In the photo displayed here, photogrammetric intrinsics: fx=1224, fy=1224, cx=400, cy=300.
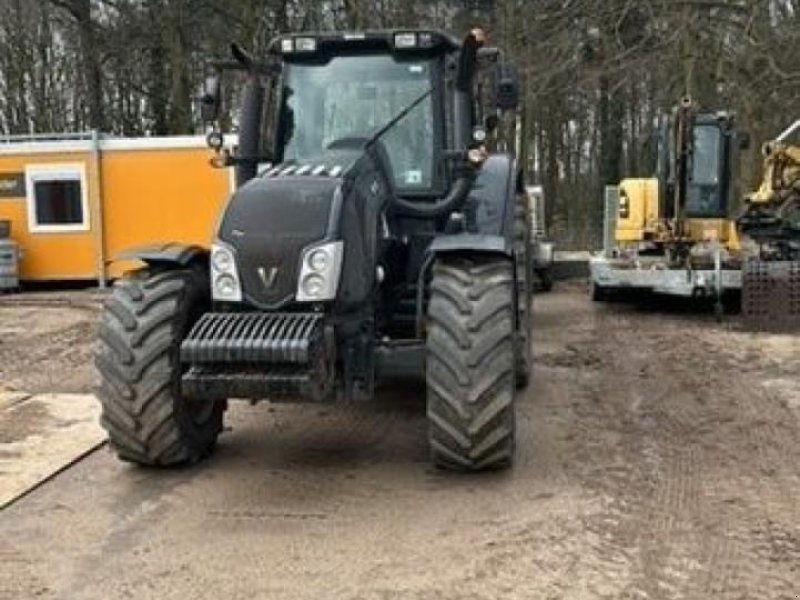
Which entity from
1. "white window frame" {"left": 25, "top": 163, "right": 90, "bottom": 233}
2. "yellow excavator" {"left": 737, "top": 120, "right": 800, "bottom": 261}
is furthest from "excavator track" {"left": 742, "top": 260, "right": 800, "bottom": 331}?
"white window frame" {"left": 25, "top": 163, "right": 90, "bottom": 233}

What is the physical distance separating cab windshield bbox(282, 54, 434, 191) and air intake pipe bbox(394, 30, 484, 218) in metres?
0.17

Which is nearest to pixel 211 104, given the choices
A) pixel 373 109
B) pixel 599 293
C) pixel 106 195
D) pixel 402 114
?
pixel 373 109

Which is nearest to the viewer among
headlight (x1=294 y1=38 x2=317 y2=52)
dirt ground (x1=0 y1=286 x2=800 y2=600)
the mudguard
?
dirt ground (x1=0 y1=286 x2=800 y2=600)

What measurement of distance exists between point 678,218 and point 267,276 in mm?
9194

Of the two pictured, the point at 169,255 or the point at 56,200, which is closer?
the point at 169,255

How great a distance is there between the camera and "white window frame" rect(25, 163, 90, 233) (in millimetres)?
18406

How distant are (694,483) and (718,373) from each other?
147 inches

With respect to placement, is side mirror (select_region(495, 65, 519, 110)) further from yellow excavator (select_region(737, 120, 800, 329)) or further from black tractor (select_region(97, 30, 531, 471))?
yellow excavator (select_region(737, 120, 800, 329))

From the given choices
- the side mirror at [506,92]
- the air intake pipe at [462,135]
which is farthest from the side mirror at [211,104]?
the side mirror at [506,92]

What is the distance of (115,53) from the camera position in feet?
84.9

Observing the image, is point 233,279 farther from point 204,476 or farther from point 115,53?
point 115,53

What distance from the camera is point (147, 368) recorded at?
6.39m

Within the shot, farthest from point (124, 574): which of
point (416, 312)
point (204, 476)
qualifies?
point (416, 312)

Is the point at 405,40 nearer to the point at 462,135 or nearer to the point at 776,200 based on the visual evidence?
the point at 462,135
